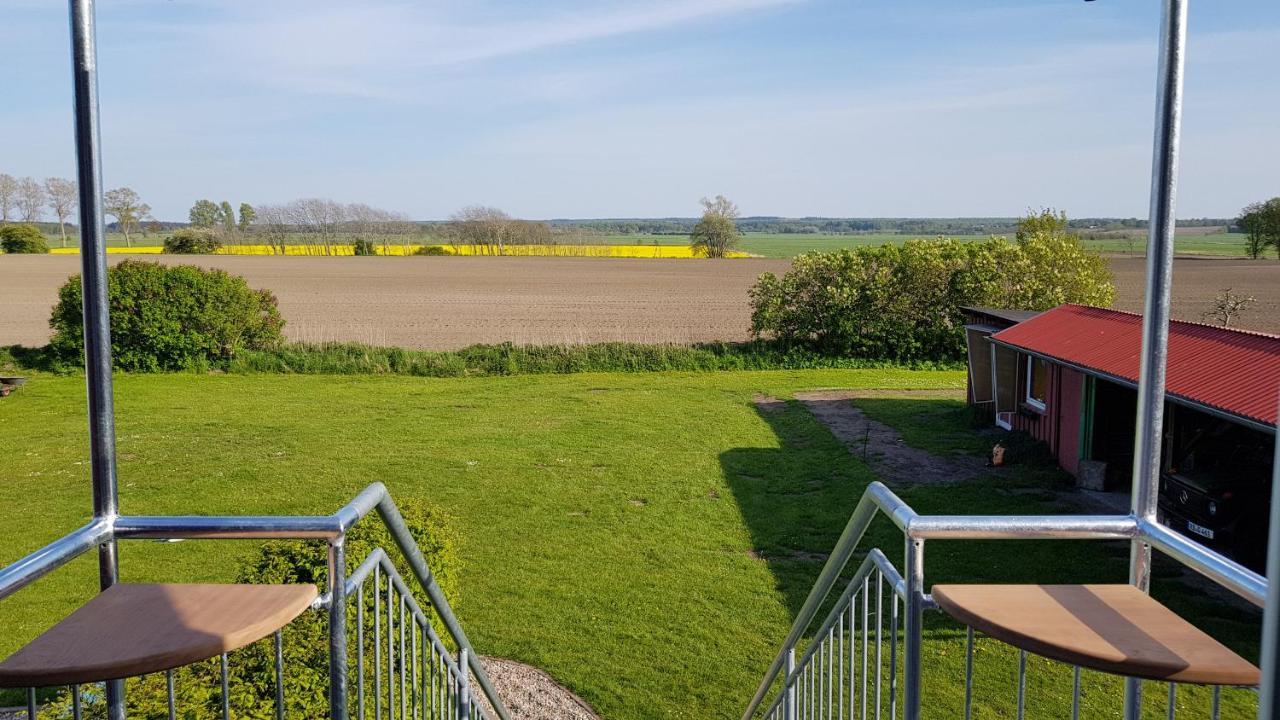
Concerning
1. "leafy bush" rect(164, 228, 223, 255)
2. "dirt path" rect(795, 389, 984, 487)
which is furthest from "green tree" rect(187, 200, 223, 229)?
"dirt path" rect(795, 389, 984, 487)

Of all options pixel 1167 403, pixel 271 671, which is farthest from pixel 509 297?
pixel 271 671

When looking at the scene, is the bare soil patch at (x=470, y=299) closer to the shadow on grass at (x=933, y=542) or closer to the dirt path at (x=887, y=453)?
the dirt path at (x=887, y=453)

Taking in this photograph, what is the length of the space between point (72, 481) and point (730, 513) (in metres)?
9.37

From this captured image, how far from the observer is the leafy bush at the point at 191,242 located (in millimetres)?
81812

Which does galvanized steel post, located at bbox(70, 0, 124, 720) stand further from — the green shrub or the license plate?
the green shrub

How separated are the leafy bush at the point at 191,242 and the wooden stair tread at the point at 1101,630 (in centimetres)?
8701

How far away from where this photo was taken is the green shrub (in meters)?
72.5

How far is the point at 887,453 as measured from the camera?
16.3 meters

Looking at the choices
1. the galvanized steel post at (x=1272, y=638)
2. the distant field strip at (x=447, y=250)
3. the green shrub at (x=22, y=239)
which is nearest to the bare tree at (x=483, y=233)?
the distant field strip at (x=447, y=250)

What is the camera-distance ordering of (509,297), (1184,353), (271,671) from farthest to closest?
(509,297)
(1184,353)
(271,671)

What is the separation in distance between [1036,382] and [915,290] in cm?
1032

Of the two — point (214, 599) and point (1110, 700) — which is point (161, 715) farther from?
point (1110, 700)

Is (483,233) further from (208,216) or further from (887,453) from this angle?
(887,453)

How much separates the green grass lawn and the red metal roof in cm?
193
